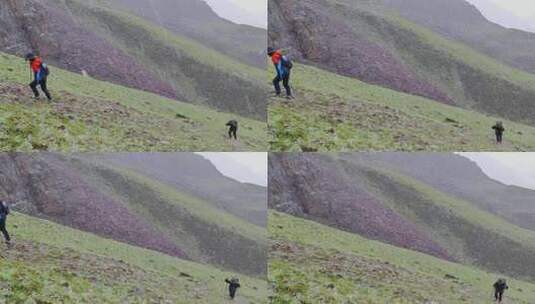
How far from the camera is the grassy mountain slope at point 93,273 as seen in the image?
20.0 m

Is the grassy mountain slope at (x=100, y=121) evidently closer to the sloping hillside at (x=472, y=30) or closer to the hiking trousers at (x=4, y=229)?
the hiking trousers at (x=4, y=229)

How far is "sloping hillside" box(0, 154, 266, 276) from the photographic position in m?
21.9

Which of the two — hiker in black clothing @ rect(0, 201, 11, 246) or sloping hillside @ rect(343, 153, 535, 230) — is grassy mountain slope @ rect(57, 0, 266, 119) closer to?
sloping hillside @ rect(343, 153, 535, 230)

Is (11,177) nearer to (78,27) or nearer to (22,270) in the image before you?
(22,270)

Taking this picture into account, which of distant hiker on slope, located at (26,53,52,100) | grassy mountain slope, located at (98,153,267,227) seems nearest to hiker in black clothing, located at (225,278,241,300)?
grassy mountain slope, located at (98,153,267,227)

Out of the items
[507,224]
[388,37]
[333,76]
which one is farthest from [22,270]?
[507,224]

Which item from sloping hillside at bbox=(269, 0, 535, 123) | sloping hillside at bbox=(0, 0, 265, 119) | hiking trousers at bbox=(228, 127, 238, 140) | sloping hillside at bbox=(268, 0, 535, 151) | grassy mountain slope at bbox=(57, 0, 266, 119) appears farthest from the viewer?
grassy mountain slope at bbox=(57, 0, 266, 119)

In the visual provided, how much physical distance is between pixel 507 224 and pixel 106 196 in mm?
19104

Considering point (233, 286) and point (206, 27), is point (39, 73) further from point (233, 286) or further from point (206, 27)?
point (233, 286)

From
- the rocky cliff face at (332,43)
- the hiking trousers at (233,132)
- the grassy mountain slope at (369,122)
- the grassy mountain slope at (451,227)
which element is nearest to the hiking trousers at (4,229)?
the hiking trousers at (233,132)

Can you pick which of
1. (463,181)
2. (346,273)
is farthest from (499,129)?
(346,273)

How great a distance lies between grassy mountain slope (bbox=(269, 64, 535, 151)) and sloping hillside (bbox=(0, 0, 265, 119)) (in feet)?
6.22

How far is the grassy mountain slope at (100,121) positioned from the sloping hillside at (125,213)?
1.81 meters

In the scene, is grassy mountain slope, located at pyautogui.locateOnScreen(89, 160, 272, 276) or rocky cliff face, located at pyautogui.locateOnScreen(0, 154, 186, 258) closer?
rocky cliff face, located at pyautogui.locateOnScreen(0, 154, 186, 258)
